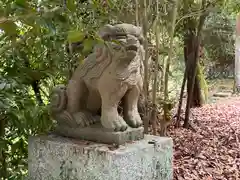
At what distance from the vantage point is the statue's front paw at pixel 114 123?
1681 mm

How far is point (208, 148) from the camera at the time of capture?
11.2ft

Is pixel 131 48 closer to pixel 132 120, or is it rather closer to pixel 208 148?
pixel 132 120

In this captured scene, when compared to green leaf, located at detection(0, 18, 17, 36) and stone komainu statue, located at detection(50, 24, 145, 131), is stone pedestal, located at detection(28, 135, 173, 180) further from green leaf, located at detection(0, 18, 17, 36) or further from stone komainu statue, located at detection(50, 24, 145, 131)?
green leaf, located at detection(0, 18, 17, 36)

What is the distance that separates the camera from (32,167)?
1913 millimetres

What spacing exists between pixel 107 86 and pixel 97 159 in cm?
34

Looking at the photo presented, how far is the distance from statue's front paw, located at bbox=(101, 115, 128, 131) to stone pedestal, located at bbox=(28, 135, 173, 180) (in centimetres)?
8

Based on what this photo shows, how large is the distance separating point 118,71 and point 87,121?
0.33 metres

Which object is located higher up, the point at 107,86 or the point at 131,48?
the point at 131,48

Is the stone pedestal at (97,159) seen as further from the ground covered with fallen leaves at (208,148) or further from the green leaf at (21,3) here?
the ground covered with fallen leaves at (208,148)

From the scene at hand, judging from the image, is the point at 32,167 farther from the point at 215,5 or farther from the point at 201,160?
the point at 215,5

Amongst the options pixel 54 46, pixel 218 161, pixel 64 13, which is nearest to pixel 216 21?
pixel 218 161

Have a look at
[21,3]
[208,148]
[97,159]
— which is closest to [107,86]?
[97,159]

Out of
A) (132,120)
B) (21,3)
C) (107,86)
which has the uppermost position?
(21,3)

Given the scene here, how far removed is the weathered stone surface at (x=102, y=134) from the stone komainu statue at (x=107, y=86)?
0.08 feet
